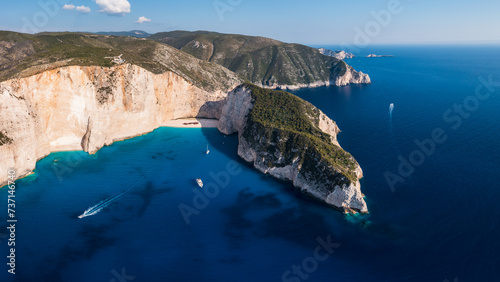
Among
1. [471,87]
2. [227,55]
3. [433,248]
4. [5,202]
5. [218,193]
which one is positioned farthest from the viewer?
[227,55]

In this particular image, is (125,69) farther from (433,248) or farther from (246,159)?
(433,248)

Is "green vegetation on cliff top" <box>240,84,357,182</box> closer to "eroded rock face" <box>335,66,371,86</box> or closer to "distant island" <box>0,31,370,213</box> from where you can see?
"distant island" <box>0,31,370,213</box>

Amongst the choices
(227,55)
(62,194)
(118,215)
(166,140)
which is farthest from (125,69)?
(227,55)

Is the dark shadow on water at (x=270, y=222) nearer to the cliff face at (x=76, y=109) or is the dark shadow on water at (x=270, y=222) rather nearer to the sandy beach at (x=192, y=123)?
the cliff face at (x=76, y=109)

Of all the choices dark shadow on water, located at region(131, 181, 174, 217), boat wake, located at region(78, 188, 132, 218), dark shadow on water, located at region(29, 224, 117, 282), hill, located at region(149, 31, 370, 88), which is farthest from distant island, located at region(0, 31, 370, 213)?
hill, located at region(149, 31, 370, 88)

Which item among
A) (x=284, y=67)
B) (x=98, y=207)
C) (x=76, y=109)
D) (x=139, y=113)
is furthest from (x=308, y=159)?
(x=284, y=67)

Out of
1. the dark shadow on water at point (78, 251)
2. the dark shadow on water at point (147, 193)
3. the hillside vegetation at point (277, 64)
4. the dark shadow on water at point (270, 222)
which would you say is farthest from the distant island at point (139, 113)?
the hillside vegetation at point (277, 64)

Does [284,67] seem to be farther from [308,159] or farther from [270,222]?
[270,222]
